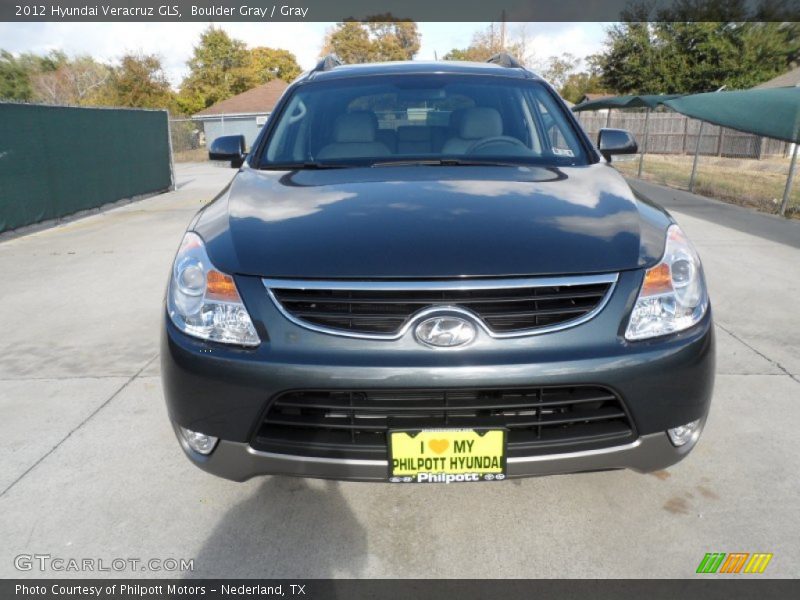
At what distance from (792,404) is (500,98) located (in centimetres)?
224

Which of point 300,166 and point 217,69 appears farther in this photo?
point 217,69

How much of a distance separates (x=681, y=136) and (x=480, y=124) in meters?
29.3

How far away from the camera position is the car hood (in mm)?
1933

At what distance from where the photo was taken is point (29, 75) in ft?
159

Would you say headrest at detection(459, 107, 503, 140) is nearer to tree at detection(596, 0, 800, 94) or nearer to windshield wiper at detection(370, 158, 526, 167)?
windshield wiper at detection(370, 158, 526, 167)

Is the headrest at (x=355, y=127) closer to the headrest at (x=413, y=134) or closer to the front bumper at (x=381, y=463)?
the headrest at (x=413, y=134)

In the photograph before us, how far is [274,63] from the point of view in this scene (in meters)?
60.1

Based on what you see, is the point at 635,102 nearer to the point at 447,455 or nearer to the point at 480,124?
the point at 480,124

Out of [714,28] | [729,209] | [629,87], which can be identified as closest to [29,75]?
Answer: [629,87]

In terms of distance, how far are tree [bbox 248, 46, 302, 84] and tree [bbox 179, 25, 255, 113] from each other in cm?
558

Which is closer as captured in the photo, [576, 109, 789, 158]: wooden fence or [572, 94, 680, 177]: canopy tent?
[572, 94, 680, 177]: canopy tent

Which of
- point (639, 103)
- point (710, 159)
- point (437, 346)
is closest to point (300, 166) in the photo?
point (437, 346)

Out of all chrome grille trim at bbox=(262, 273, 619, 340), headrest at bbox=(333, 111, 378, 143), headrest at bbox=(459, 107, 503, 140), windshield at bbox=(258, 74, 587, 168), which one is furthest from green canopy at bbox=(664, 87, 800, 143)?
chrome grille trim at bbox=(262, 273, 619, 340)

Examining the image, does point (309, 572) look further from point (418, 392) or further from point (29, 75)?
point (29, 75)
